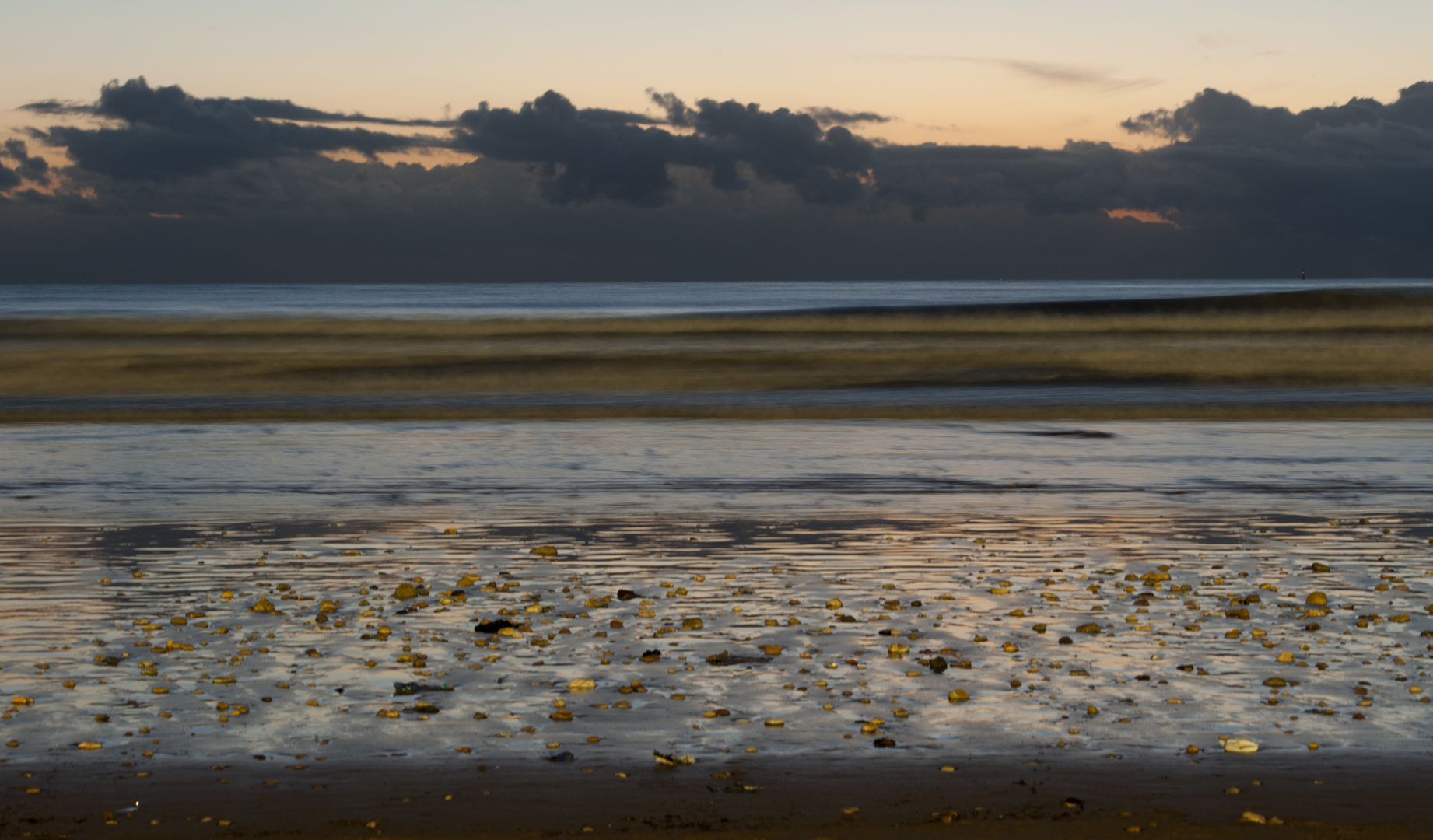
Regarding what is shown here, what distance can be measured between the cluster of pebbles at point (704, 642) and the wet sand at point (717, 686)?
0.03m

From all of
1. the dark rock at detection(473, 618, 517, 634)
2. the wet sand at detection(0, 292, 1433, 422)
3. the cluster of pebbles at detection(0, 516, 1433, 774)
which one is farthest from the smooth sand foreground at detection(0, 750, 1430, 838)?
the wet sand at detection(0, 292, 1433, 422)

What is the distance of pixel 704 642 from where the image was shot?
7.92 m

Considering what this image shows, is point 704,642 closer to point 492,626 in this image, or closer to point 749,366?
point 492,626

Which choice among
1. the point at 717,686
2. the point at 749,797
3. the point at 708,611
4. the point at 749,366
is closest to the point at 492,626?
the point at 708,611

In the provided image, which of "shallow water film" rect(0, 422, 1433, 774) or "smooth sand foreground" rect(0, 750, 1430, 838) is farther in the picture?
"shallow water film" rect(0, 422, 1433, 774)

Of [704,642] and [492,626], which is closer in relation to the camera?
[704,642]

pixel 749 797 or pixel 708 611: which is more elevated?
pixel 749 797

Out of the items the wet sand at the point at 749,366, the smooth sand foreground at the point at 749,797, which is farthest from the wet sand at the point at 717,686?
the wet sand at the point at 749,366

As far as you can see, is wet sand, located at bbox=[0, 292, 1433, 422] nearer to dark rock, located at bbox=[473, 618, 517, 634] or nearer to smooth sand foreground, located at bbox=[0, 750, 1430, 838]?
dark rock, located at bbox=[473, 618, 517, 634]

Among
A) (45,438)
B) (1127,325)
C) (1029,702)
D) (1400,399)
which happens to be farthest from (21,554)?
(1127,325)

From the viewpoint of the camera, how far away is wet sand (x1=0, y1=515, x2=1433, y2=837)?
5.35 m

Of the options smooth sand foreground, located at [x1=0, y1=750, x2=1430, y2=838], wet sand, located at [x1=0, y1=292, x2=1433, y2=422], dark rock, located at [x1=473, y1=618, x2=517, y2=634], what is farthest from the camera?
wet sand, located at [x1=0, y1=292, x2=1433, y2=422]

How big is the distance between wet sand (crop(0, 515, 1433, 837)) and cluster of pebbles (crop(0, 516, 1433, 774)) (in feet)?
0.10

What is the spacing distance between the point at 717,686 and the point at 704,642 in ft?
3.16
